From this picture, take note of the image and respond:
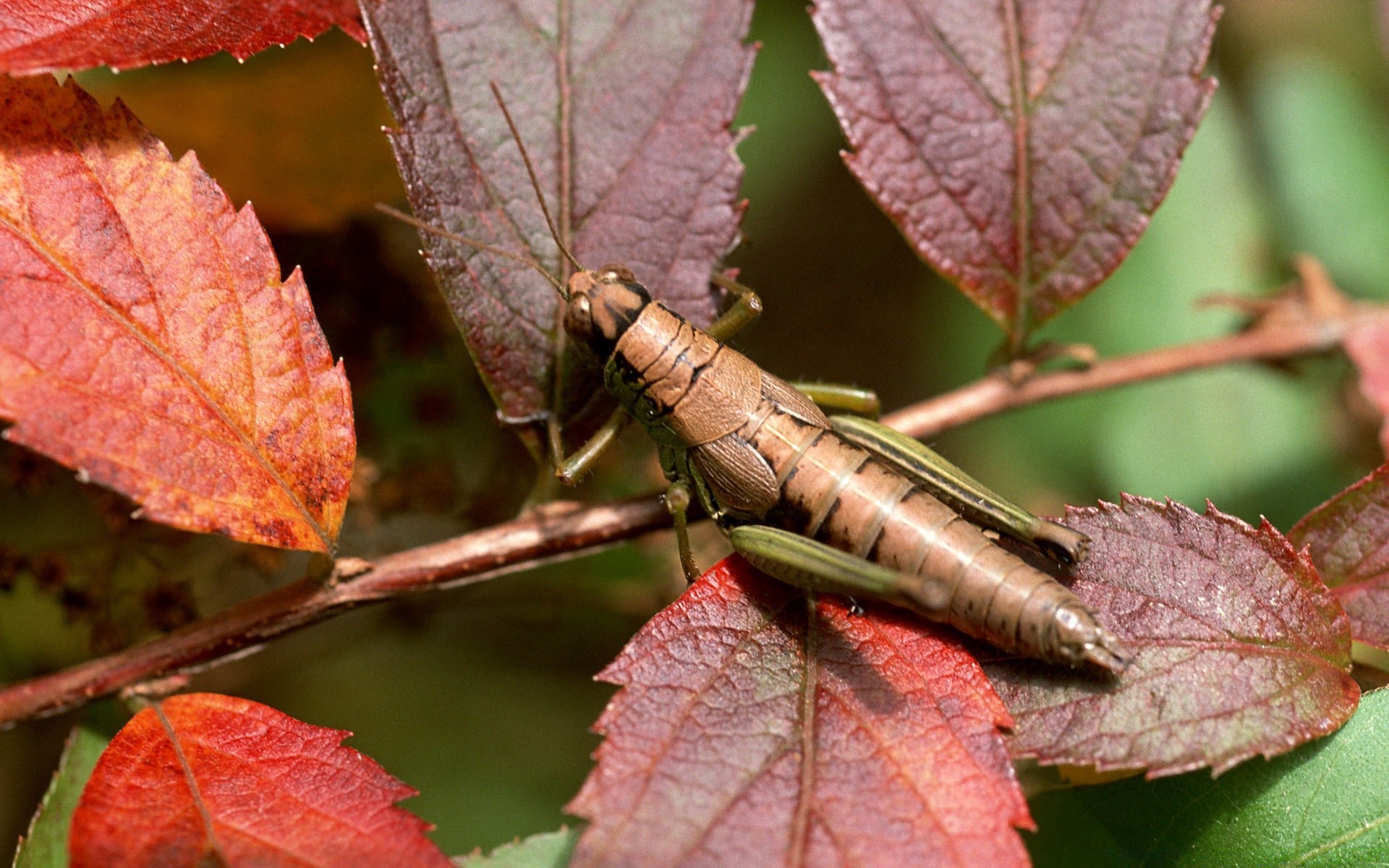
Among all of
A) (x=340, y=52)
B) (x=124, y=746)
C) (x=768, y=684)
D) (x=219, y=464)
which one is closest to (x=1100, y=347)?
(x=768, y=684)

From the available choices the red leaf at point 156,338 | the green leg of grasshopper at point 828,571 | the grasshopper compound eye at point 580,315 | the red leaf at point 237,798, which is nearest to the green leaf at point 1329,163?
the green leg of grasshopper at point 828,571

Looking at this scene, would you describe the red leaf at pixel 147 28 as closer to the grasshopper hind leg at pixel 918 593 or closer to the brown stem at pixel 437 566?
the brown stem at pixel 437 566

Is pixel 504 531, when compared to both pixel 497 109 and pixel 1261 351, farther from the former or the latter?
pixel 1261 351

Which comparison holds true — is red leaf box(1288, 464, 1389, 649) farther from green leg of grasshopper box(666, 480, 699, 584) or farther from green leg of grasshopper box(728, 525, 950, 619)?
green leg of grasshopper box(666, 480, 699, 584)

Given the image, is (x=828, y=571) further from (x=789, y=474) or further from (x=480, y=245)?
(x=480, y=245)

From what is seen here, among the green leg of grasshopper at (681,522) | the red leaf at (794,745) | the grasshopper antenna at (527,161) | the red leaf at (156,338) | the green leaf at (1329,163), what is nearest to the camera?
the red leaf at (794,745)

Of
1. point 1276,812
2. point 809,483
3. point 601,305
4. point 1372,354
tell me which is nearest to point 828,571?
point 809,483

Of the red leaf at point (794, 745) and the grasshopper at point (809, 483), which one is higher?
the grasshopper at point (809, 483)
